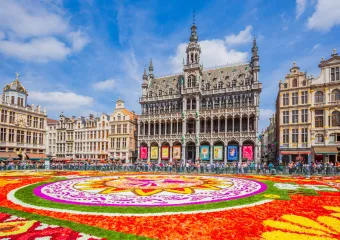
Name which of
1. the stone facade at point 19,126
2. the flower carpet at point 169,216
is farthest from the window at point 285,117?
the stone facade at point 19,126

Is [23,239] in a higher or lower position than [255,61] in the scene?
lower

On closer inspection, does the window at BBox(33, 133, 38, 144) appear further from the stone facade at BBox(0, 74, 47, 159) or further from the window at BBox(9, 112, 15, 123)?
the window at BBox(9, 112, 15, 123)

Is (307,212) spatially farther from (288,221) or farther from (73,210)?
(73,210)

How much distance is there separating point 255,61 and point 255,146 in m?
16.0

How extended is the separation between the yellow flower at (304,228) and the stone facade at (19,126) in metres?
48.2

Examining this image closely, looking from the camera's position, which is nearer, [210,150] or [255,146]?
[255,146]

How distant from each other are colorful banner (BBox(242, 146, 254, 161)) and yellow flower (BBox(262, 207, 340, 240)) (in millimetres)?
35465

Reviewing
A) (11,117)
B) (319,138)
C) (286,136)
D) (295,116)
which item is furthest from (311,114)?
(11,117)

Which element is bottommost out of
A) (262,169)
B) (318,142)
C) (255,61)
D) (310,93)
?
(262,169)

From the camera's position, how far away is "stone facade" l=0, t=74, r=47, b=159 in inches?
1834

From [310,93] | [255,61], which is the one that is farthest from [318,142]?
[255,61]

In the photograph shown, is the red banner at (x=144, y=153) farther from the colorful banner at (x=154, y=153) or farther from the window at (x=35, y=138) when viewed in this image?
the window at (x=35, y=138)

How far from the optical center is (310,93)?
39531 millimetres

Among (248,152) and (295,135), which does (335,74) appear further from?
(248,152)
